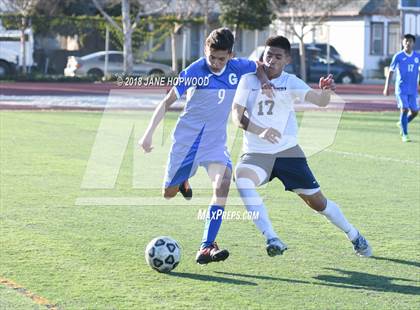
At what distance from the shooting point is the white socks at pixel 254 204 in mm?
7732

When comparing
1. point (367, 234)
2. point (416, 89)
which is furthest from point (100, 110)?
point (367, 234)

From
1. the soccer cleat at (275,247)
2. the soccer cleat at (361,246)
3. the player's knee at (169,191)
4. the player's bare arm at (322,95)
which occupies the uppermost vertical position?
the player's bare arm at (322,95)

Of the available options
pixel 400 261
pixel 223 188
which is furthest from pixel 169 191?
pixel 400 261

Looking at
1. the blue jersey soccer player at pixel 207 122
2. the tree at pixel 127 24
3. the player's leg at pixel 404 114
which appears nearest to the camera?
the blue jersey soccer player at pixel 207 122

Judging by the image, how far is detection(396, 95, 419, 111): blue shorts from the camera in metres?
18.7

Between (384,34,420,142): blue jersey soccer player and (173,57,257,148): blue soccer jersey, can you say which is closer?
(173,57,257,148): blue soccer jersey

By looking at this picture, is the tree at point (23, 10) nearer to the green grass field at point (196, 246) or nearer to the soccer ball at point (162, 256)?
the green grass field at point (196, 246)

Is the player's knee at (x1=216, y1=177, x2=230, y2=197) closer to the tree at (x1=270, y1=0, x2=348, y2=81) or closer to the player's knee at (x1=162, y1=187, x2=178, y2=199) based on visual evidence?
the player's knee at (x1=162, y1=187, x2=178, y2=199)

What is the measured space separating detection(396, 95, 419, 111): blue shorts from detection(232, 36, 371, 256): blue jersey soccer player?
11.1 metres

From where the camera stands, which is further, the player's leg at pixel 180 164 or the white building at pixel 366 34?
the white building at pixel 366 34

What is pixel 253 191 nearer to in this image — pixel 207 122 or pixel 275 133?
pixel 275 133

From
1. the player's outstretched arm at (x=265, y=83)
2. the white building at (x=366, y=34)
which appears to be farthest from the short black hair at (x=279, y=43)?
the white building at (x=366, y=34)

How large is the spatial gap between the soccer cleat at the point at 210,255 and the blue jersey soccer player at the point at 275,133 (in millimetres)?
403

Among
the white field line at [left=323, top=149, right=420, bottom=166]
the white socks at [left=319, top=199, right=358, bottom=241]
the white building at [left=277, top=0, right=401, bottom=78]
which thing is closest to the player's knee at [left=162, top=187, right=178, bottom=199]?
the white socks at [left=319, top=199, right=358, bottom=241]
